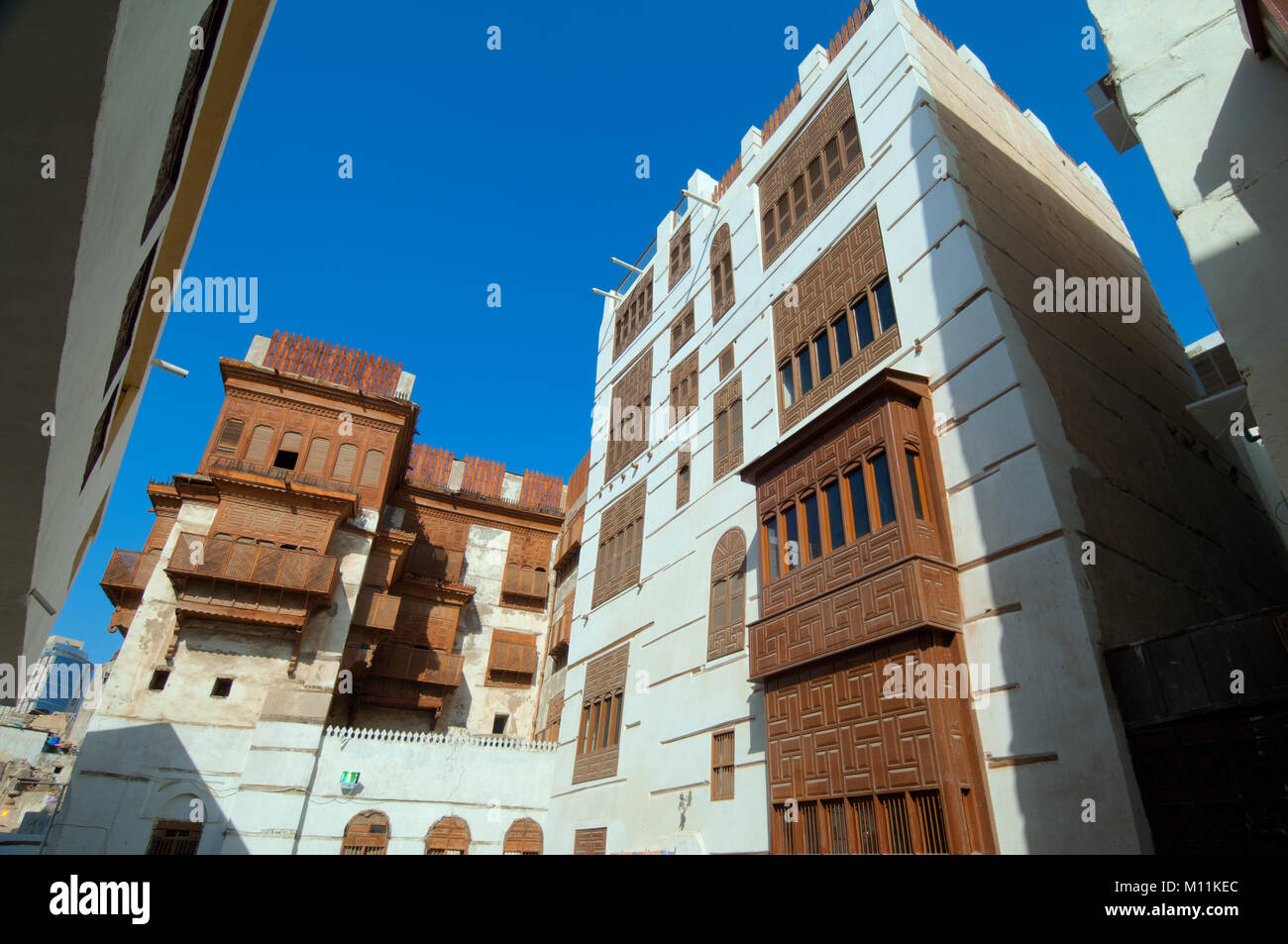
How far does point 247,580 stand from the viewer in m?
18.9

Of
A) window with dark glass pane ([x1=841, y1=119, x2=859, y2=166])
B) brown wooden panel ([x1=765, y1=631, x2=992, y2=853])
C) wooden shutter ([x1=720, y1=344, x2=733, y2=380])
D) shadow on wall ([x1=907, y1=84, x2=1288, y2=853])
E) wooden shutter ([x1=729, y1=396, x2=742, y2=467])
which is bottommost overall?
brown wooden panel ([x1=765, y1=631, x2=992, y2=853])

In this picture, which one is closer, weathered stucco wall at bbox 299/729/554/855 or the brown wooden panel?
the brown wooden panel

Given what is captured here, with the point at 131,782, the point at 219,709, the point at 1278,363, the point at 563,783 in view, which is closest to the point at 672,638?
the point at 563,783

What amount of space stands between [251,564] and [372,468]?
16.4ft

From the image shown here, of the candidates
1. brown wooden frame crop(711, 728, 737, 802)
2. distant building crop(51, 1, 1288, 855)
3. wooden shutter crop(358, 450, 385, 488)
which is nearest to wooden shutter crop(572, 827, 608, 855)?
→ distant building crop(51, 1, 1288, 855)

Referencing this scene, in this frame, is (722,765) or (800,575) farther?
(722,765)

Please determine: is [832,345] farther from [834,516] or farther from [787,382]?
[834,516]

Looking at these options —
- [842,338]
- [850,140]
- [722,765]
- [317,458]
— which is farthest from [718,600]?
[317,458]

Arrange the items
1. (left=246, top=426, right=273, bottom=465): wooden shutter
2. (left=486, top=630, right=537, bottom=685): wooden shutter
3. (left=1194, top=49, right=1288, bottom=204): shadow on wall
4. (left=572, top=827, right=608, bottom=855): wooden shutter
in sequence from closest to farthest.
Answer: (left=1194, top=49, right=1288, bottom=204): shadow on wall
(left=572, top=827, right=608, bottom=855): wooden shutter
(left=246, top=426, right=273, bottom=465): wooden shutter
(left=486, top=630, right=537, bottom=685): wooden shutter

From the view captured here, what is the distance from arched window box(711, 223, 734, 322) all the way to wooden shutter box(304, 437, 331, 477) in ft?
44.5

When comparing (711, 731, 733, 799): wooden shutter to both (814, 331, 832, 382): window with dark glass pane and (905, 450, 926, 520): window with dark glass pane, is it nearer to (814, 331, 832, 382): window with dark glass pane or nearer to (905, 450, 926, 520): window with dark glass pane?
(905, 450, 926, 520): window with dark glass pane

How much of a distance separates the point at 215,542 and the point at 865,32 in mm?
20380

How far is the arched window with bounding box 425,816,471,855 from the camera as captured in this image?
18000mm

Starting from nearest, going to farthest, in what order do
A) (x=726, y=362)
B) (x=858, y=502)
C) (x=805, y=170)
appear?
(x=858, y=502)
(x=805, y=170)
(x=726, y=362)
